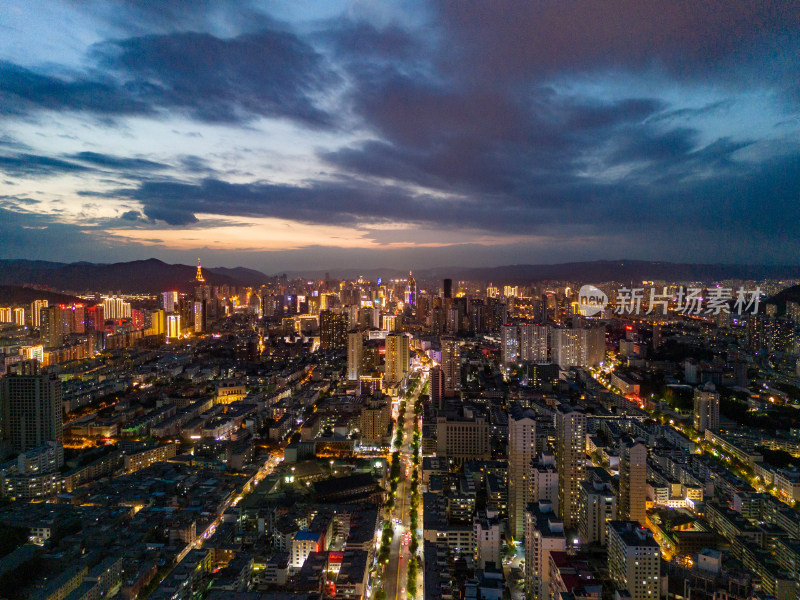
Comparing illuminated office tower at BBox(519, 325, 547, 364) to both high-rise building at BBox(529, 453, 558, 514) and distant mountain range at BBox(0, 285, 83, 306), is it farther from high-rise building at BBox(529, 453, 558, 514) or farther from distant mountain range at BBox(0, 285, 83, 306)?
distant mountain range at BBox(0, 285, 83, 306)

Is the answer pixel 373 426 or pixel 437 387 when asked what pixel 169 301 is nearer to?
pixel 437 387

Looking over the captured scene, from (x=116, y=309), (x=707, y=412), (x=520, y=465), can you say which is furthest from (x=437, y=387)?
(x=116, y=309)

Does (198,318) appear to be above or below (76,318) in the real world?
below

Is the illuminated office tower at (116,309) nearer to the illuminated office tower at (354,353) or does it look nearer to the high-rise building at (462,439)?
the illuminated office tower at (354,353)

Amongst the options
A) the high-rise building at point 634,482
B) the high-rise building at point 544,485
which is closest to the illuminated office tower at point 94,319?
the high-rise building at point 544,485

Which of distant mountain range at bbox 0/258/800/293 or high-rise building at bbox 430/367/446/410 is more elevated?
distant mountain range at bbox 0/258/800/293

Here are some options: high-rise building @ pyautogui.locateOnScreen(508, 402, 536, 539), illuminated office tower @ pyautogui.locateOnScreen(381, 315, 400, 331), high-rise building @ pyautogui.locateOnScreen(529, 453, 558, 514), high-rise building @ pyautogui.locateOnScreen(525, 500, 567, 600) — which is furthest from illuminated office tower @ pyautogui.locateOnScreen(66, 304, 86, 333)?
high-rise building @ pyautogui.locateOnScreen(525, 500, 567, 600)
